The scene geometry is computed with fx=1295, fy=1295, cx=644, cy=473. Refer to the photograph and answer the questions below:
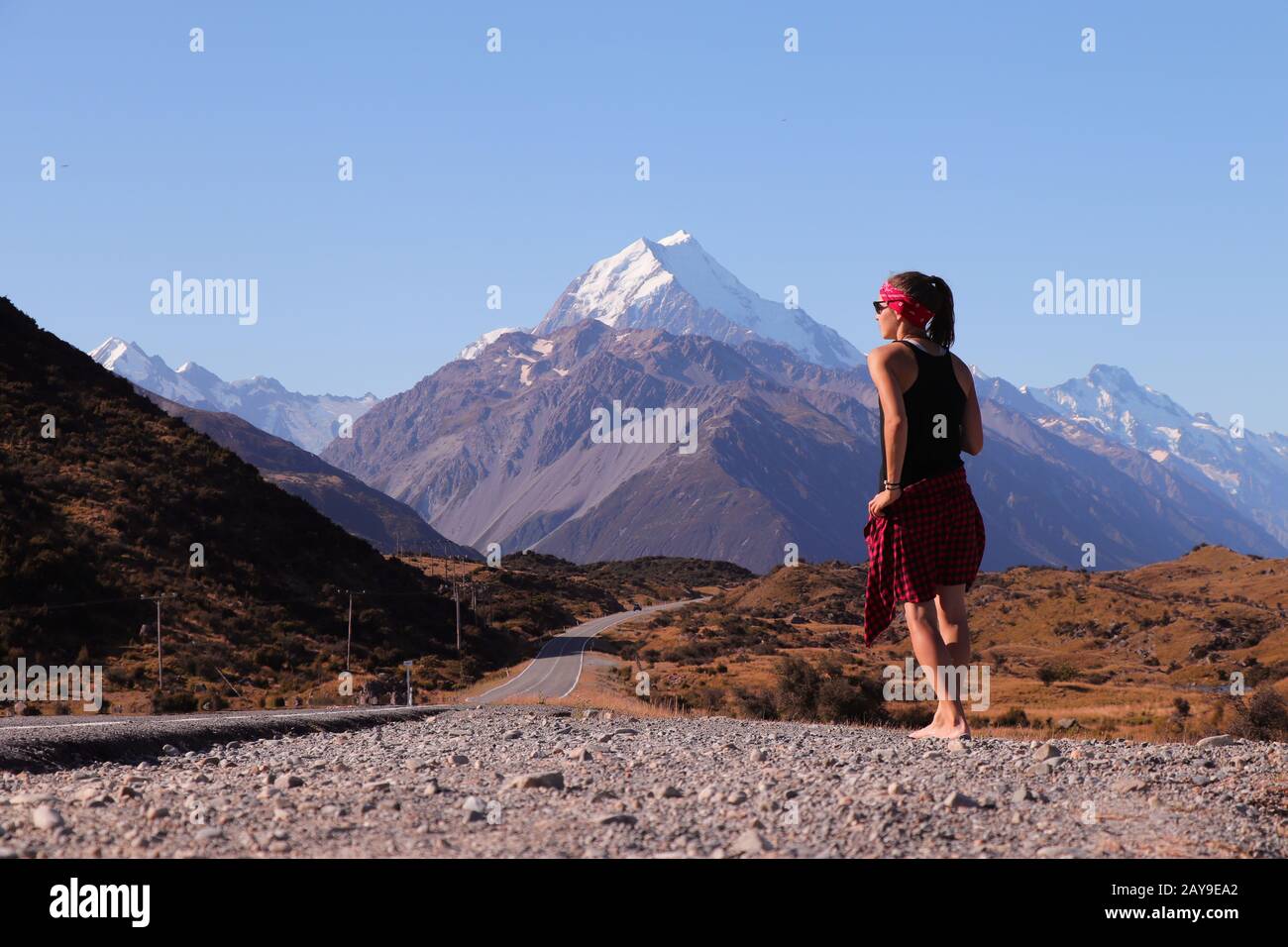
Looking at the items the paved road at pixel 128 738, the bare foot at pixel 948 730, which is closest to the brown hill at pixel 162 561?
the paved road at pixel 128 738

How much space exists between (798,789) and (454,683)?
50.9 meters

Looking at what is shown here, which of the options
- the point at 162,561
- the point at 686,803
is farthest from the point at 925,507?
the point at 162,561

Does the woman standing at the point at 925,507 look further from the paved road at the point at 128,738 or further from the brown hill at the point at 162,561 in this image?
the brown hill at the point at 162,561

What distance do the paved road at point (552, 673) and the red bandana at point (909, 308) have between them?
30.8 meters

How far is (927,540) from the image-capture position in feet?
29.7

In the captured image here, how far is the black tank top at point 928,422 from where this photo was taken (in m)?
9.09

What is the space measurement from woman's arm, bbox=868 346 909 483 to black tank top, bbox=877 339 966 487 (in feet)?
0.25

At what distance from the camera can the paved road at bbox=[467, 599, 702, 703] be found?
53625mm

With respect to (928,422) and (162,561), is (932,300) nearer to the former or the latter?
(928,422)

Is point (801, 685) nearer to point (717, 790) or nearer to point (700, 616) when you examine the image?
point (717, 790)

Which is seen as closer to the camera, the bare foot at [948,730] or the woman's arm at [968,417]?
the woman's arm at [968,417]

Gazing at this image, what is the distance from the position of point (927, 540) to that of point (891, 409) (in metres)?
0.96

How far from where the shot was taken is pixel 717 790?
23.3 ft
